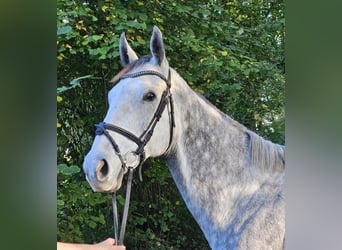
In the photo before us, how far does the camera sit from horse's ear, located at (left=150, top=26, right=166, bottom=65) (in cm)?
122

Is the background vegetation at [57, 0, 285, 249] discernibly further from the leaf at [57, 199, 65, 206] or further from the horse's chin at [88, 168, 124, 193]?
the horse's chin at [88, 168, 124, 193]

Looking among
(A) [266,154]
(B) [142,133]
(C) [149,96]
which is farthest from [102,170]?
(A) [266,154]

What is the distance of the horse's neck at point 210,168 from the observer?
126 centimetres

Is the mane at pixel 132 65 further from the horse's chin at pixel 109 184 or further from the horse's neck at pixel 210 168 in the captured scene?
the horse's chin at pixel 109 184

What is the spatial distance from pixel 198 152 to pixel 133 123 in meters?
0.26

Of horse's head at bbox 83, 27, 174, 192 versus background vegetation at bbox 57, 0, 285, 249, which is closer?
horse's head at bbox 83, 27, 174, 192

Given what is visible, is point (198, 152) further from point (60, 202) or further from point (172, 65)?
point (60, 202)

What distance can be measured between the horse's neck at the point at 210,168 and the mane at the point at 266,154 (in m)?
0.02

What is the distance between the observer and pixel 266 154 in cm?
125

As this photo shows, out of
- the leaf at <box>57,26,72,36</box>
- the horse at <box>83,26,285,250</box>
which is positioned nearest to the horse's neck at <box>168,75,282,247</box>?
the horse at <box>83,26,285,250</box>

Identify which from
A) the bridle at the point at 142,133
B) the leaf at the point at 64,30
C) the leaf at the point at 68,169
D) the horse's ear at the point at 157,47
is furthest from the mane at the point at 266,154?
the leaf at the point at 64,30

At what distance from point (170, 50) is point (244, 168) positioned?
525mm
